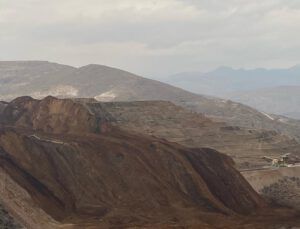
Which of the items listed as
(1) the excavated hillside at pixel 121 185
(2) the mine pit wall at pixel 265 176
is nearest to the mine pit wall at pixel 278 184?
(2) the mine pit wall at pixel 265 176

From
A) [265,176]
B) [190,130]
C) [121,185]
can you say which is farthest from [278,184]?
[190,130]

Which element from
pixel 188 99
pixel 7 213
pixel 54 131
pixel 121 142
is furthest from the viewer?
pixel 188 99

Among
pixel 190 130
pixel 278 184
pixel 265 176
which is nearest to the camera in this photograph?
pixel 278 184

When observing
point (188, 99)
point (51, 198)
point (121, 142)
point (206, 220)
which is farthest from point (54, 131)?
point (188, 99)

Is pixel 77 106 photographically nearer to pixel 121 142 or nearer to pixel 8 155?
pixel 121 142

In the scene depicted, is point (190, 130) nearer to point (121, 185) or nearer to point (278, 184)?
point (278, 184)

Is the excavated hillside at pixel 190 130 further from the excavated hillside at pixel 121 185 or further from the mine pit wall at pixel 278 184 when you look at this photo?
the excavated hillside at pixel 121 185
